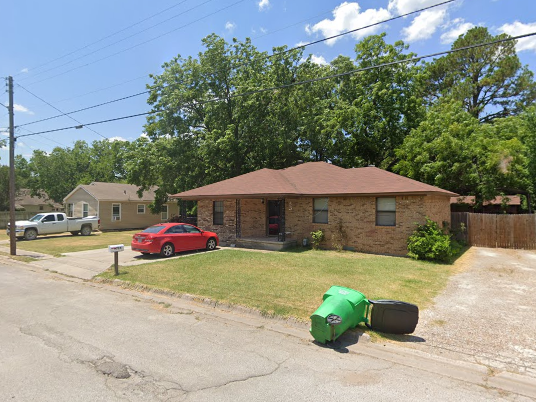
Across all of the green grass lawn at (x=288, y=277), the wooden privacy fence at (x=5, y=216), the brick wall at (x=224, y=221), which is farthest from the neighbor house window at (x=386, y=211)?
the wooden privacy fence at (x=5, y=216)

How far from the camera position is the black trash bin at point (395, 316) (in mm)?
5723

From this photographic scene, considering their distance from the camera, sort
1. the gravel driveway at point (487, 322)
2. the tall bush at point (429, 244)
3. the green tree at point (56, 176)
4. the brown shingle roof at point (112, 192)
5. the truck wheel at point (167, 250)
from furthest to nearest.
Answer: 1. the green tree at point (56, 176)
2. the brown shingle roof at point (112, 192)
3. the truck wheel at point (167, 250)
4. the tall bush at point (429, 244)
5. the gravel driveway at point (487, 322)

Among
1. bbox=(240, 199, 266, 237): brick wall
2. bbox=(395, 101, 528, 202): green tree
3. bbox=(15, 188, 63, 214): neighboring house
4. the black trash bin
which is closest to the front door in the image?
bbox=(240, 199, 266, 237): brick wall

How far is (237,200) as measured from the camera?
18.2 m

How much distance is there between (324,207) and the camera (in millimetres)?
17094

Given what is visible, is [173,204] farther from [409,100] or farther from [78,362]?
[78,362]

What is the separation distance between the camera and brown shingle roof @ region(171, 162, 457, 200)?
1516 cm

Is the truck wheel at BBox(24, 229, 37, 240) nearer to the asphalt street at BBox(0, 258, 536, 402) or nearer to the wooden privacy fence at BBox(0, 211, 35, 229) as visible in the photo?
the wooden privacy fence at BBox(0, 211, 35, 229)

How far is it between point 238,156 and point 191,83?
23.0 feet

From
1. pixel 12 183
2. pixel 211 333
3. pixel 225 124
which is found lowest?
pixel 211 333

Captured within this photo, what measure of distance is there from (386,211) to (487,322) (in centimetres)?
907

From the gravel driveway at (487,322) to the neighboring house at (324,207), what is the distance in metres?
4.18

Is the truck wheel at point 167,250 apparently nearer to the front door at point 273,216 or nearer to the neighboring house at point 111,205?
the front door at point 273,216

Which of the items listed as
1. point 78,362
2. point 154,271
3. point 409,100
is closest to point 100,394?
point 78,362
